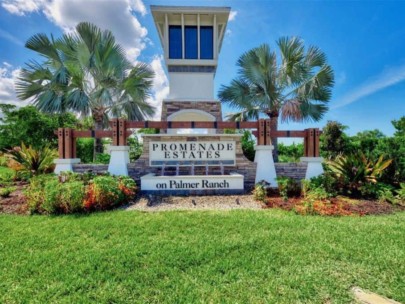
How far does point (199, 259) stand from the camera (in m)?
2.76

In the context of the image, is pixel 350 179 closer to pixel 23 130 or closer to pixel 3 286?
pixel 3 286

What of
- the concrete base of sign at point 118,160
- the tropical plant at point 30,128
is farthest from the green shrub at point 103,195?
the tropical plant at point 30,128

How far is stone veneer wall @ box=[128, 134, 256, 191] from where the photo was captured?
673 centimetres

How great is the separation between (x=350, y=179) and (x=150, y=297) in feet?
19.9

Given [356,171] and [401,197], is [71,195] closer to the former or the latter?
[356,171]

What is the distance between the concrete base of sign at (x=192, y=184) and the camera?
6.16 metres

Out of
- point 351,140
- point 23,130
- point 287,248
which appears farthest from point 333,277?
point 23,130

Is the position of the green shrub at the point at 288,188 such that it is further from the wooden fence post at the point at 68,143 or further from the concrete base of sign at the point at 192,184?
the wooden fence post at the point at 68,143

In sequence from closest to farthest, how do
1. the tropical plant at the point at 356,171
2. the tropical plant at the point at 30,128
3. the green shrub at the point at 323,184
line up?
1. the green shrub at the point at 323,184
2. the tropical plant at the point at 356,171
3. the tropical plant at the point at 30,128

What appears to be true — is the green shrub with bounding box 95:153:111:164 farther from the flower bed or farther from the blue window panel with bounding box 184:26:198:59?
the blue window panel with bounding box 184:26:198:59

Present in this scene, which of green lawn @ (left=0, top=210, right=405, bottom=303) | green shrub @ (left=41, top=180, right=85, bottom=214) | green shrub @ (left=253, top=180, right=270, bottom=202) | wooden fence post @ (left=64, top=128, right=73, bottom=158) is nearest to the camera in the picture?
green lawn @ (left=0, top=210, right=405, bottom=303)

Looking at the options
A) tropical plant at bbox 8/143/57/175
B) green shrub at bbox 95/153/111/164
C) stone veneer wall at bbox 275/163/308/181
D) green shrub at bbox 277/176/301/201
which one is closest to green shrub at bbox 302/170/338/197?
green shrub at bbox 277/176/301/201

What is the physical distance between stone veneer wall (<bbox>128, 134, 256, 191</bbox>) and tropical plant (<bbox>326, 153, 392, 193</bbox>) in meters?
2.38

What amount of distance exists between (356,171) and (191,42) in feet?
26.3
